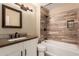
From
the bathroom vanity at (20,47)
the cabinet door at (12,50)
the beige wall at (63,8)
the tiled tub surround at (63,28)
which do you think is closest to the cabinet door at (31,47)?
the bathroom vanity at (20,47)

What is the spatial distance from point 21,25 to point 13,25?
0.46 ft

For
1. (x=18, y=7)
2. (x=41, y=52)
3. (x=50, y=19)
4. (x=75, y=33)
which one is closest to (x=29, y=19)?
(x=18, y=7)

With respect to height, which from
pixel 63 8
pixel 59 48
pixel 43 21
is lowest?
pixel 59 48

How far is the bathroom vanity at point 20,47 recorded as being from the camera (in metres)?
1.25

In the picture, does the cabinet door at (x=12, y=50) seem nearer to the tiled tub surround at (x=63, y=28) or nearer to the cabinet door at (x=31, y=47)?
the cabinet door at (x=31, y=47)

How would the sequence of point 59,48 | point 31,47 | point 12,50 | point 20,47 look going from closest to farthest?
point 12,50 < point 20,47 < point 31,47 < point 59,48

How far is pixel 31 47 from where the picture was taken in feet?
5.74

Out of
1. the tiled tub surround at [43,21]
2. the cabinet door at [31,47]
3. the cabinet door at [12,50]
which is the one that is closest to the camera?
the cabinet door at [12,50]

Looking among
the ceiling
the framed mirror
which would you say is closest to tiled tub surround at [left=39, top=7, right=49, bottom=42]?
the ceiling

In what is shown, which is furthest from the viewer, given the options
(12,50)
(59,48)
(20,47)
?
(59,48)

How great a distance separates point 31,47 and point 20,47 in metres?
0.28

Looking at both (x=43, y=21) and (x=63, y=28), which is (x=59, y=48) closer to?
(x=63, y=28)

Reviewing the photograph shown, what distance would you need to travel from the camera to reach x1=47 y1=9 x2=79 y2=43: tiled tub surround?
1742mm

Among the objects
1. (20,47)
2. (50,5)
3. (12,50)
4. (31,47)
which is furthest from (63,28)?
(12,50)
